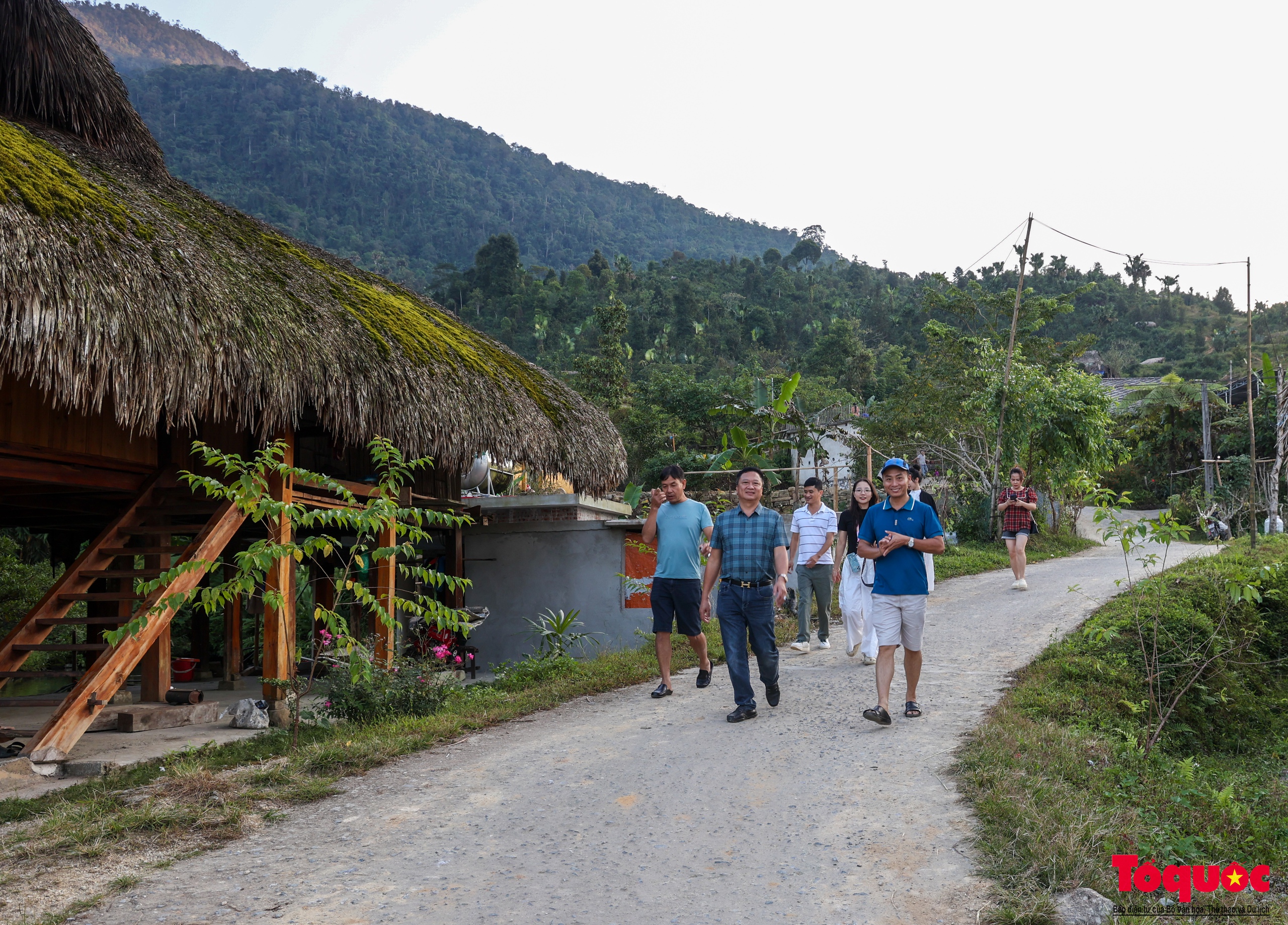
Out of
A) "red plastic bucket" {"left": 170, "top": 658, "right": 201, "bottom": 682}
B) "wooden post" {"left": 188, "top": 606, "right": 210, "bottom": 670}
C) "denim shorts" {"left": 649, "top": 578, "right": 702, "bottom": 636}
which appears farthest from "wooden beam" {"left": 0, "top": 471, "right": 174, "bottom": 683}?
"wooden post" {"left": 188, "top": 606, "right": 210, "bottom": 670}

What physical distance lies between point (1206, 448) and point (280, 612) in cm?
2143

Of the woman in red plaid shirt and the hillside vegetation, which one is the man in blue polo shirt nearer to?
the woman in red plaid shirt

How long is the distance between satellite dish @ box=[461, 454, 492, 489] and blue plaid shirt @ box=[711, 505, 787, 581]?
5617 mm

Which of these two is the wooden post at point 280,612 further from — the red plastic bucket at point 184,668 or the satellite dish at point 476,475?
the red plastic bucket at point 184,668

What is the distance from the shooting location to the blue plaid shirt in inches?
223

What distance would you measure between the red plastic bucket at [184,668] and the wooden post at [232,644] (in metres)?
1.23

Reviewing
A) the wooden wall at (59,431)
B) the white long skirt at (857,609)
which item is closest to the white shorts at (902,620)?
the white long skirt at (857,609)

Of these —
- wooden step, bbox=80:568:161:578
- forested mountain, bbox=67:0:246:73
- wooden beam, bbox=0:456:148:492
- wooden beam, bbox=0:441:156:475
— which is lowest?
wooden step, bbox=80:568:161:578

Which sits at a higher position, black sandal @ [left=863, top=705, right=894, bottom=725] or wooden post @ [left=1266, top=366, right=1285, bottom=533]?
wooden post @ [left=1266, top=366, right=1285, bottom=533]

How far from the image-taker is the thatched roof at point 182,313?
17.9 feet

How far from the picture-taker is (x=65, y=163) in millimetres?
6719

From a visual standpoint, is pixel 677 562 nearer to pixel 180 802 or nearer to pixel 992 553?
pixel 180 802

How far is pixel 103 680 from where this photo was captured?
221 inches

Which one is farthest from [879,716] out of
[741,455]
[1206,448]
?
[1206,448]
